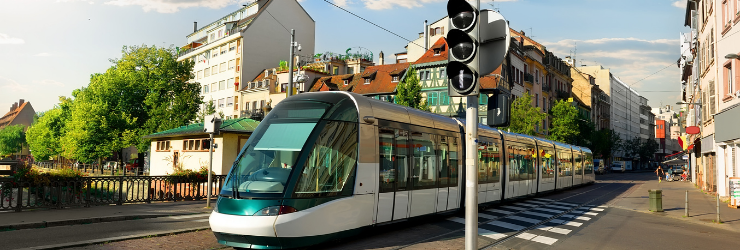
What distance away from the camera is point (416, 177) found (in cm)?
1207

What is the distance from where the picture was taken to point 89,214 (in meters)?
13.5

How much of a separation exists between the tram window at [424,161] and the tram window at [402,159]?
0.31 m

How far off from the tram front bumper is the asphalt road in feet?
2.22

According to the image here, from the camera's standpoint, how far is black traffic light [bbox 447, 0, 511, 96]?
20.9 feet

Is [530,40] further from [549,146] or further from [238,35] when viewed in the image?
[549,146]

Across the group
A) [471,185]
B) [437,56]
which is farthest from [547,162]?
[437,56]

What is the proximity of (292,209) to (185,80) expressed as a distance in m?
47.4

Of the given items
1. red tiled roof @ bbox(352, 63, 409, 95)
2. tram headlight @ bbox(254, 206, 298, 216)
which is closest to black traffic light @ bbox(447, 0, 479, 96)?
tram headlight @ bbox(254, 206, 298, 216)

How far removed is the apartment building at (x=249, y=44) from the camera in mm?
70812

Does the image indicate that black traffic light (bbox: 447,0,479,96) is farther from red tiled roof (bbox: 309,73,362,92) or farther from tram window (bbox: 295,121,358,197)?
red tiled roof (bbox: 309,73,362,92)

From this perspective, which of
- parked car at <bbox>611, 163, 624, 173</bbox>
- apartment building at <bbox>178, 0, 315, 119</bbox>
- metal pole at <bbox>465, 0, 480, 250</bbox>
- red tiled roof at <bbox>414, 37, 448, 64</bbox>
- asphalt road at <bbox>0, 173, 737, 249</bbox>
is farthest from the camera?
parked car at <bbox>611, 163, 624, 173</bbox>

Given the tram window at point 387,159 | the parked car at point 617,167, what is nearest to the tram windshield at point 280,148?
the tram window at point 387,159

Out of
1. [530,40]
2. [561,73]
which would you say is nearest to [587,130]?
[561,73]

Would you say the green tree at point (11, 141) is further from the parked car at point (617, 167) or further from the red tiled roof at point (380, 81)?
the parked car at point (617, 167)
